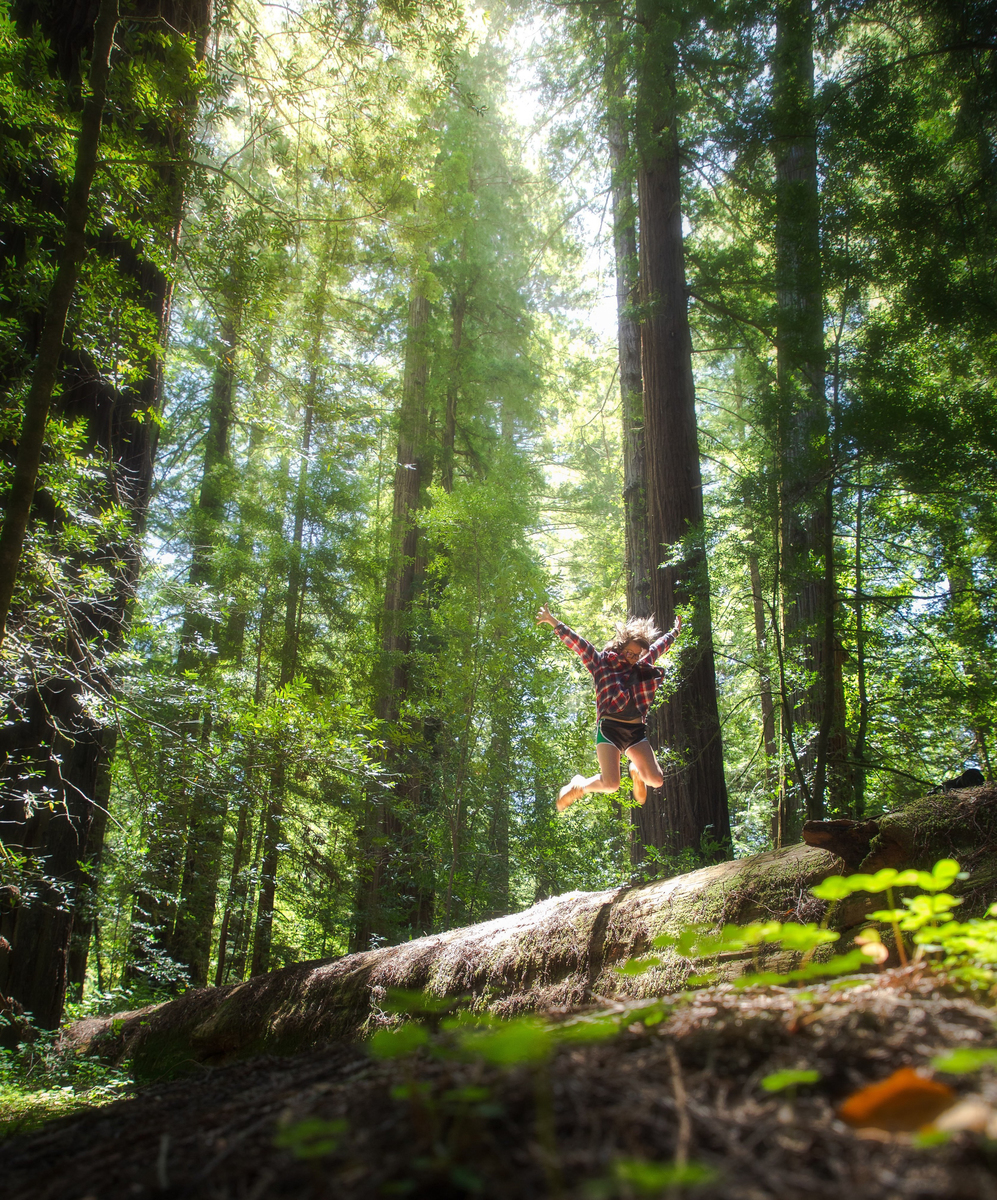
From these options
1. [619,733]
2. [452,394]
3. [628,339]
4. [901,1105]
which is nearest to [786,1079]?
[901,1105]

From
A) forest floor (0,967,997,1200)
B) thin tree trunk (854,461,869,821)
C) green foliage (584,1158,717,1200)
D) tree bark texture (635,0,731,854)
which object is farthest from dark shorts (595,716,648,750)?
green foliage (584,1158,717,1200)

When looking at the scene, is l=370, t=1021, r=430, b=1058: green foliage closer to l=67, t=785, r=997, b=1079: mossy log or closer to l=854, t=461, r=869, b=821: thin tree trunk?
l=67, t=785, r=997, b=1079: mossy log

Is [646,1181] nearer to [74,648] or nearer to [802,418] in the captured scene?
[74,648]

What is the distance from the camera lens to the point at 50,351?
12.6ft

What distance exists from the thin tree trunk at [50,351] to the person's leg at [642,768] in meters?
4.48

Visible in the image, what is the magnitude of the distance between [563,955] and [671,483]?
5.56m

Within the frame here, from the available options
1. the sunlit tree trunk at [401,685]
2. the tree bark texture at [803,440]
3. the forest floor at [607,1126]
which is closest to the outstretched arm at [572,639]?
the tree bark texture at [803,440]

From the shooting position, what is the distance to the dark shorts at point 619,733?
583cm

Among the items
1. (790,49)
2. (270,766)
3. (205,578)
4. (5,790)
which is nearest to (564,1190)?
(270,766)

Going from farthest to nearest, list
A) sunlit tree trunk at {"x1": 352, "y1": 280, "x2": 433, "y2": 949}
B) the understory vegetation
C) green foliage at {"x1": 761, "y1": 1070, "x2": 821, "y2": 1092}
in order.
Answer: sunlit tree trunk at {"x1": 352, "y1": 280, "x2": 433, "y2": 949} → the understory vegetation → green foliage at {"x1": 761, "y1": 1070, "x2": 821, "y2": 1092}

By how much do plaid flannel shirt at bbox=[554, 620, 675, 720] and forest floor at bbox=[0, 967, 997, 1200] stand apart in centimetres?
399

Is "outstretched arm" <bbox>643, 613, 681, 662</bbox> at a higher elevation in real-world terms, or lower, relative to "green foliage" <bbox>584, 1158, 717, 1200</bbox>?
higher

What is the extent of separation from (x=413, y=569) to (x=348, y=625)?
179 cm

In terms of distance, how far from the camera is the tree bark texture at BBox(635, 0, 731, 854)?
7.00 meters
